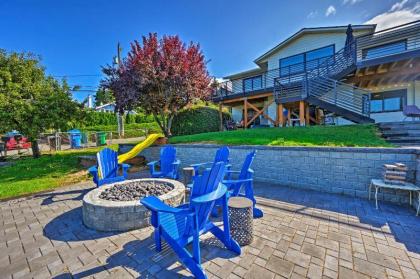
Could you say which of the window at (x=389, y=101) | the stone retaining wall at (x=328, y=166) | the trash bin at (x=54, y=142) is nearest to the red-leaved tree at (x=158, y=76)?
the stone retaining wall at (x=328, y=166)

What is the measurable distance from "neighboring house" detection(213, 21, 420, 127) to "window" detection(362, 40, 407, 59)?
16mm

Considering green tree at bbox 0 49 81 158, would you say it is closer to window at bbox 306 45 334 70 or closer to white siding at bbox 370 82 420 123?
window at bbox 306 45 334 70

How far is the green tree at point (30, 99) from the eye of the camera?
814 centimetres

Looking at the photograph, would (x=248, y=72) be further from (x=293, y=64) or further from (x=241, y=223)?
(x=241, y=223)

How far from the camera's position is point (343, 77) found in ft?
33.7

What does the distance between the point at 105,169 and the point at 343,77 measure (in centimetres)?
1143

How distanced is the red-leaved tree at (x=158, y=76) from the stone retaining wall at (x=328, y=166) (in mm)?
4606

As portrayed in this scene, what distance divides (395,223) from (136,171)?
7.55m

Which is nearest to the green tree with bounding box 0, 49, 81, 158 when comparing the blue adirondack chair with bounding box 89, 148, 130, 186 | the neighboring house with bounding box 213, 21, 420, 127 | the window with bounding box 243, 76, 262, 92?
the blue adirondack chair with bounding box 89, 148, 130, 186

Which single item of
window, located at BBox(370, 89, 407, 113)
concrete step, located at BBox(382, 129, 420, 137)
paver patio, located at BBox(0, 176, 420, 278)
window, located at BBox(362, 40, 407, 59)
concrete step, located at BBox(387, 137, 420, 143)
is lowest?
paver patio, located at BBox(0, 176, 420, 278)

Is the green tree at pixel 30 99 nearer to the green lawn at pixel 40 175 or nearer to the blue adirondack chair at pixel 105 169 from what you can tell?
the green lawn at pixel 40 175

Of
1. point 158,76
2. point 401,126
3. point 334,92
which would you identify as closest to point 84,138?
point 158,76

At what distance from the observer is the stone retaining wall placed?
4113mm

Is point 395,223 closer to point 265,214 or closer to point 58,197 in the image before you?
point 265,214
